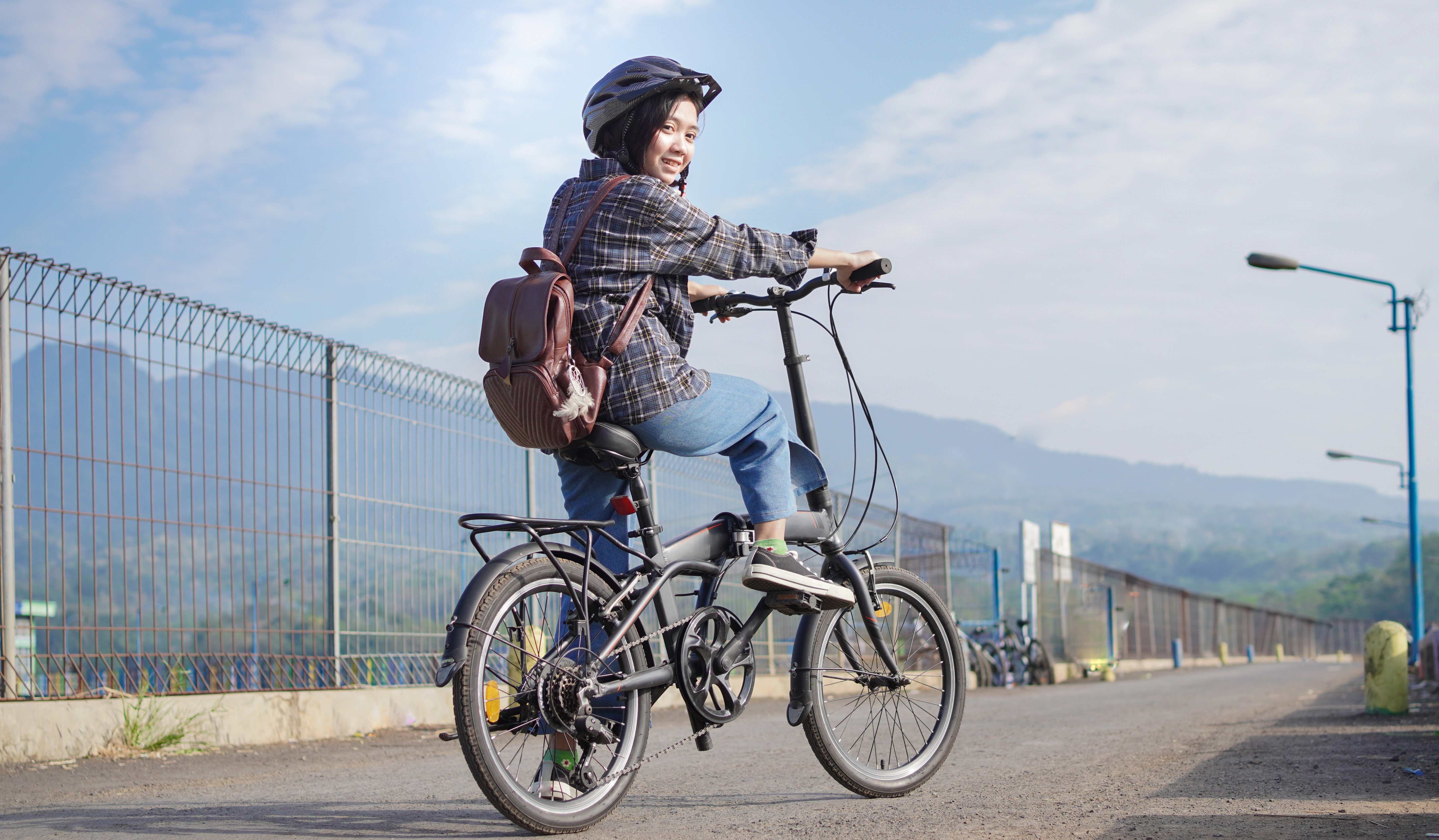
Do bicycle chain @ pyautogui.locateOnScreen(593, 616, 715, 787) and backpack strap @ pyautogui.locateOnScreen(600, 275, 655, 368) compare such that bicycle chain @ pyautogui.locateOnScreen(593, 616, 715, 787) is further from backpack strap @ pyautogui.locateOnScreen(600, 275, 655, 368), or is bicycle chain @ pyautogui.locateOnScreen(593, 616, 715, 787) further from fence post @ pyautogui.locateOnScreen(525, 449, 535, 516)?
fence post @ pyautogui.locateOnScreen(525, 449, 535, 516)

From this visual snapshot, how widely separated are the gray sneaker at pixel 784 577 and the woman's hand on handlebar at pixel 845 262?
2.77ft

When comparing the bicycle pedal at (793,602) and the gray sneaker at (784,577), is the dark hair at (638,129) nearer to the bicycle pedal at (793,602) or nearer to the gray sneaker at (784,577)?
the gray sneaker at (784,577)

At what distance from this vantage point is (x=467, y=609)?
117 inches

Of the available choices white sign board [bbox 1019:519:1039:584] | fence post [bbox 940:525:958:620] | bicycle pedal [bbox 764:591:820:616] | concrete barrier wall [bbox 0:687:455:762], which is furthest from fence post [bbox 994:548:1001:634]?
bicycle pedal [bbox 764:591:820:616]

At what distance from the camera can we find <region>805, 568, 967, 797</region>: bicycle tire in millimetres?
3814

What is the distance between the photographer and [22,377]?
625cm

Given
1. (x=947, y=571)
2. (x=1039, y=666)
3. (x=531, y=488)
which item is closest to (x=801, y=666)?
(x=531, y=488)

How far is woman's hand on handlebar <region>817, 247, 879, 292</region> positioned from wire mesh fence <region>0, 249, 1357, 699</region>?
93 centimetres

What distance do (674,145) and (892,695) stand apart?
72.3 inches

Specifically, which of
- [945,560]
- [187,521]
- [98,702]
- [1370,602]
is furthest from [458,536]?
[1370,602]

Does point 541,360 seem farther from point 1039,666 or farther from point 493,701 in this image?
point 1039,666

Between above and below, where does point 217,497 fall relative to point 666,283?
below

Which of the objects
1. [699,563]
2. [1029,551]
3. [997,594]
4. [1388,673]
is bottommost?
[997,594]

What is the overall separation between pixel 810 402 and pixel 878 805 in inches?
55.1
